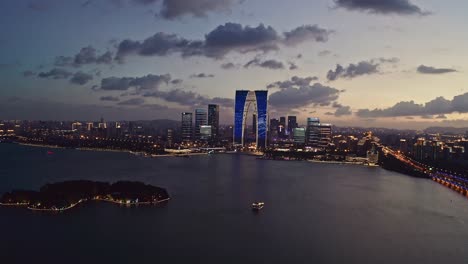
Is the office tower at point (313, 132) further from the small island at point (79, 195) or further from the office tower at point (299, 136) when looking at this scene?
the small island at point (79, 195)

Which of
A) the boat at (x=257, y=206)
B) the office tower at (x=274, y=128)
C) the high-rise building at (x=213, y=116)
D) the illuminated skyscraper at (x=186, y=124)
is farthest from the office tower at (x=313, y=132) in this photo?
the boat at (x=257, y=206)

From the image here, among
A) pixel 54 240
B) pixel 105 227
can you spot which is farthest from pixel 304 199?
pixel 54 240

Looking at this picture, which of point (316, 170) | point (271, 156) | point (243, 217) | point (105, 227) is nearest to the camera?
point (105, 227)

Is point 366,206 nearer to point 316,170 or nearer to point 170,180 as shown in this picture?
point 170,180

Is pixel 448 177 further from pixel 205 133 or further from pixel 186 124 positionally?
pixel 186 124

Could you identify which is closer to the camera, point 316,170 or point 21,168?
point 21,168

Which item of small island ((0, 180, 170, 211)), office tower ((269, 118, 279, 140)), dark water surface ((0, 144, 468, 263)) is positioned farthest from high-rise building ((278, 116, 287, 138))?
small island ((0, 180, 170, 211))

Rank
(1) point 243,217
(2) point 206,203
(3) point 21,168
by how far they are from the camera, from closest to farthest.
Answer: (1) point 243,217 → (2) point 206,203 → (3) point 21,168
